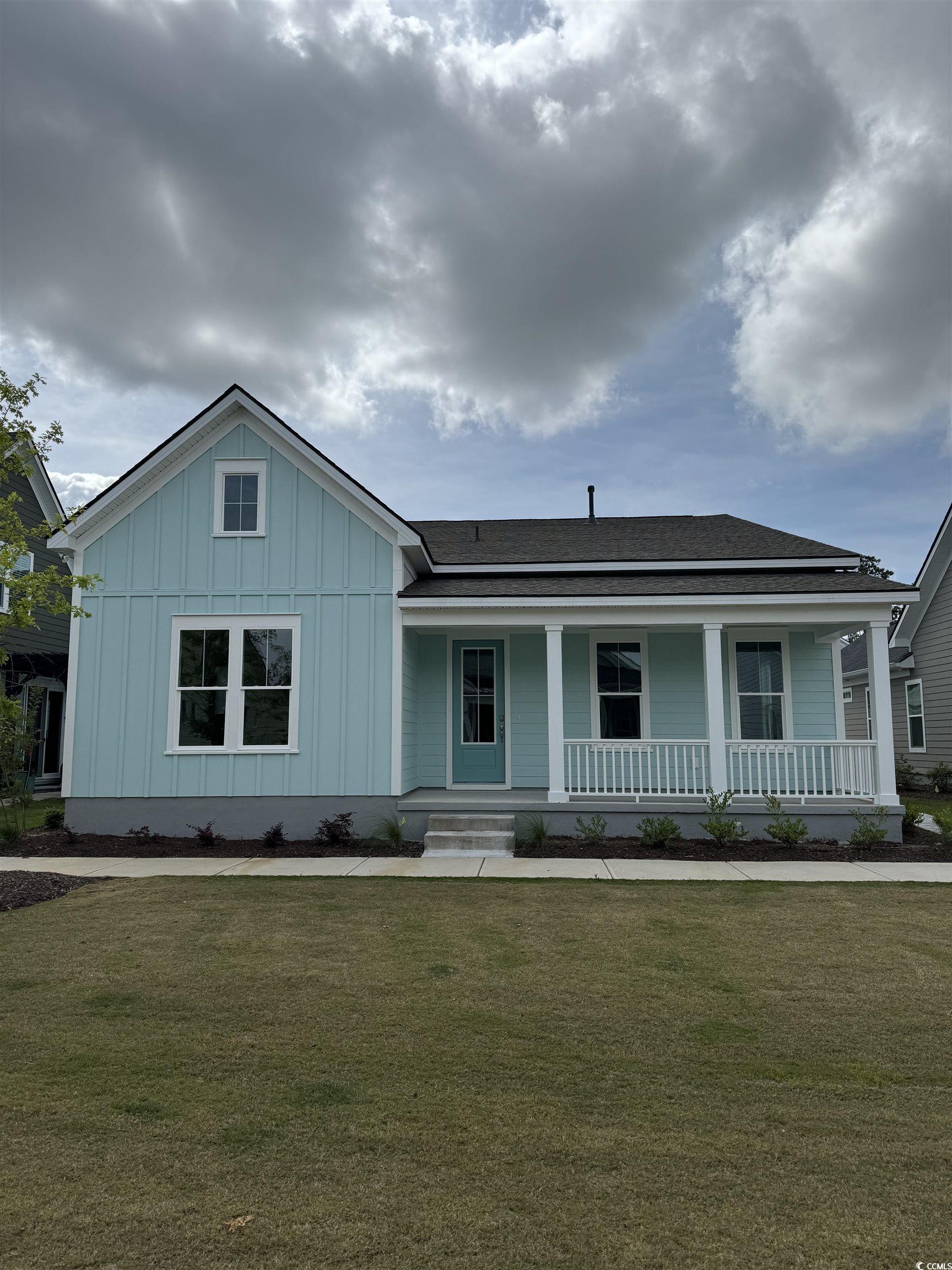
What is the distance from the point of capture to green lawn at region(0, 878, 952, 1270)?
8.24ft

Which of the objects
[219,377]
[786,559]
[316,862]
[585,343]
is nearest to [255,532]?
[316,862]

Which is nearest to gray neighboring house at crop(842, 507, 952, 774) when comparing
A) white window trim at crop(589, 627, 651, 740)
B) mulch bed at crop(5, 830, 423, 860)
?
white window trim at crop(589, 627, 651, 740)

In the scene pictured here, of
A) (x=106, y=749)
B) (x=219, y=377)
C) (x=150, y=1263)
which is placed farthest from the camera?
(x=219, y=377)

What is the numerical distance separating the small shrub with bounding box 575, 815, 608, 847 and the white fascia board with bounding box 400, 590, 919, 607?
124 inches

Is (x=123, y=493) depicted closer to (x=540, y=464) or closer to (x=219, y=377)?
(x=219, y=377)

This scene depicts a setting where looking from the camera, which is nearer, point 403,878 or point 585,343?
point 403,878

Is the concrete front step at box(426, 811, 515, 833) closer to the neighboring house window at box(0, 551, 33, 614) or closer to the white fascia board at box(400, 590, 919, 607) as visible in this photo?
the white fascia board at box(400, 590, 919, 607)

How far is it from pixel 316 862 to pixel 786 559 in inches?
365

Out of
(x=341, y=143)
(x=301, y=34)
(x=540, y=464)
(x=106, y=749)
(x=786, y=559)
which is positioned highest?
(x=301, y=34)

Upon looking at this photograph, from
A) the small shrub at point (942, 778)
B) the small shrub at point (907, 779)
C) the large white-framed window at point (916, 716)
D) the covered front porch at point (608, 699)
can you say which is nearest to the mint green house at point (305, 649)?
the covered front porch at point (608, 699)

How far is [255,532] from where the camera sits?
11594 mm

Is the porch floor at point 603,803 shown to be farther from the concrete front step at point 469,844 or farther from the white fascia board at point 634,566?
the white fascia board at point 634,566

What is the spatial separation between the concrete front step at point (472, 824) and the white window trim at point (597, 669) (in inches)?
114

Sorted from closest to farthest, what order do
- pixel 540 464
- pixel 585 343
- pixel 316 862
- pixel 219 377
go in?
pixel 316 862 → pixel 585 343 → pixel 219 377 → pixel 540 464
